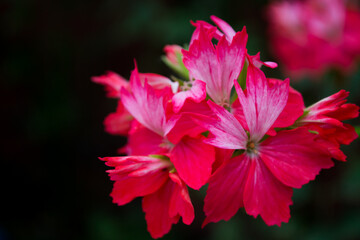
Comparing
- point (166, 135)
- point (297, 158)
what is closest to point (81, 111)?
point (166, 135)

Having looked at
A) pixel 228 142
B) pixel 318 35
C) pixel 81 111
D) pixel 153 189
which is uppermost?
pixel 228 142

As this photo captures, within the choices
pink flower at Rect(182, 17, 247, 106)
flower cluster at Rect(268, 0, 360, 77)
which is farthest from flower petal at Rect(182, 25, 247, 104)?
flower cluster at Rect(268, 0, 360, 77)

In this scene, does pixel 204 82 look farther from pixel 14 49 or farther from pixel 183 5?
pixel 14 49

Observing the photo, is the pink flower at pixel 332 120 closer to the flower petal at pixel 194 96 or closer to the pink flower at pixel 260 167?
the pink flower at pixel 260 167

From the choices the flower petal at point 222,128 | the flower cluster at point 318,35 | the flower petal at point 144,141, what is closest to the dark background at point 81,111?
the flower cluster at point 318,35

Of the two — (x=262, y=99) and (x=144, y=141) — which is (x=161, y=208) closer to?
(x=144, y=141)

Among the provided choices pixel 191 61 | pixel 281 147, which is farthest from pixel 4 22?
pixel 281 147
